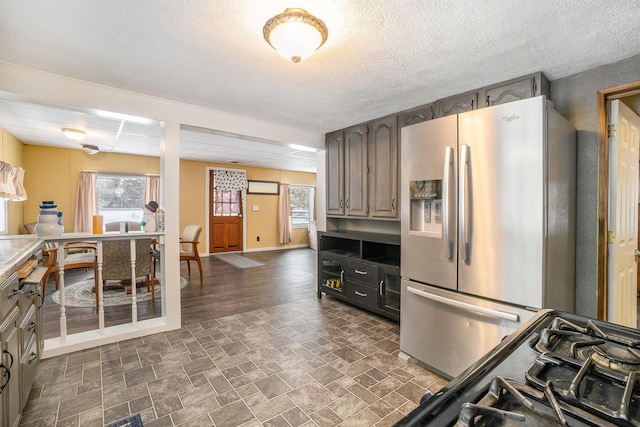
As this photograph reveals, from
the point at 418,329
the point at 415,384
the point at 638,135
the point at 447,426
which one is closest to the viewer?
the point at 447,426

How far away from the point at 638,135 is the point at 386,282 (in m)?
2.60

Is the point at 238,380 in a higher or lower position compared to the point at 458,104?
lower

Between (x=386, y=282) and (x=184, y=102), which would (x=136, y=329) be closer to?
(x=184, y=102)

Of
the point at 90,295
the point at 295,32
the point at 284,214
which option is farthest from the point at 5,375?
the point at 284,214

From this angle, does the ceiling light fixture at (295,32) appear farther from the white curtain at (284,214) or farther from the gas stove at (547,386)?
the white curtain at (284,214)

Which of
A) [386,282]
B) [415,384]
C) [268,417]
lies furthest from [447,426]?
[386,282]

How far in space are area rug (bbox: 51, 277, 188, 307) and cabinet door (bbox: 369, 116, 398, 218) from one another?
3.12 metres

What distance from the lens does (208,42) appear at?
189 centimetres

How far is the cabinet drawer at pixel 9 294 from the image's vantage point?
53.5 inches

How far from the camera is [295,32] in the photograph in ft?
5.15

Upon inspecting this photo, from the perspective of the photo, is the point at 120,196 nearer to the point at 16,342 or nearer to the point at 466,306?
the point at 16,342

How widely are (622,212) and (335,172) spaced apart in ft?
9.42

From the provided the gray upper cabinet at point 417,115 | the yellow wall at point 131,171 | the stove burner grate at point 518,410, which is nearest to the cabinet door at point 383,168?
the gray upper cabinet at point 417,115

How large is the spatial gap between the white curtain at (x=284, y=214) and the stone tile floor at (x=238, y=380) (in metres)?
5.60
